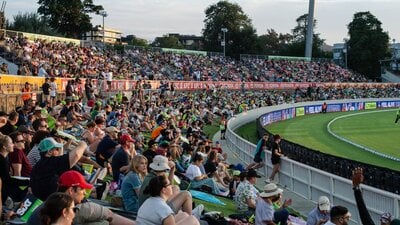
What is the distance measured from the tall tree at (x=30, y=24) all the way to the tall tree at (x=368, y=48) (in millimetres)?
53541

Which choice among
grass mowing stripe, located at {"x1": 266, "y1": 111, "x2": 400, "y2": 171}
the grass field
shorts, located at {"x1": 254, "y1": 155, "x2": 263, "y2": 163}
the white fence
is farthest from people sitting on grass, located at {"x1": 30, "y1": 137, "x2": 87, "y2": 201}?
grass mowing stripe, located at {"x1": 266, "y1": 111, "x2": 400, "y2": 171}

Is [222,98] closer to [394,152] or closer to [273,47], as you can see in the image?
[394,152]

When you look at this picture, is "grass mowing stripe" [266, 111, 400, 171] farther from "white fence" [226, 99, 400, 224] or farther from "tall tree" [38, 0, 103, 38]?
"tall tree" [38, 0, 103, 38]

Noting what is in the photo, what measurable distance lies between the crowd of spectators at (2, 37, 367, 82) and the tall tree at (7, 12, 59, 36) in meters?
33.6

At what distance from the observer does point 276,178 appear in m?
18.5


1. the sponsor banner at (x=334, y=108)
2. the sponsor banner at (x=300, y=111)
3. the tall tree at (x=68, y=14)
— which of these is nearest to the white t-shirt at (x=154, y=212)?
the sponsor banner at (x=300, y=111)

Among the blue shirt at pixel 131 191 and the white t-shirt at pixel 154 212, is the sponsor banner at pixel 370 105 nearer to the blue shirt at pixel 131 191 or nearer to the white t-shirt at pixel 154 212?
the blue shirt at pixel 131 191

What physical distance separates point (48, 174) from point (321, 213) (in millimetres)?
4992

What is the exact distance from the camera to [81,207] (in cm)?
675

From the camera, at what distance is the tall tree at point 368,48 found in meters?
106

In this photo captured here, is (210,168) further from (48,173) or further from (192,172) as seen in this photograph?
(48,173)

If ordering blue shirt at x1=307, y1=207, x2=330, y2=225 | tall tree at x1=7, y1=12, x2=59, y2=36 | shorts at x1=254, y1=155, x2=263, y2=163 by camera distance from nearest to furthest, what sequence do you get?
blue shirt at x1=307, y1=207, x2=330, y2=225, shorts at x1=254, y1=155, x2=263, y2=163, tall tree at x1=7, y1=12, x2=59, y2=36

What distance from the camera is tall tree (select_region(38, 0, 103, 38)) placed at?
2965 inches

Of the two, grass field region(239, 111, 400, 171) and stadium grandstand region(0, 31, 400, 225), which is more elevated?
stadium grandstand region(0, 31, 400, 225)
